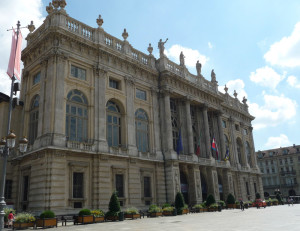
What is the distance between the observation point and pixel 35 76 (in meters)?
31.8

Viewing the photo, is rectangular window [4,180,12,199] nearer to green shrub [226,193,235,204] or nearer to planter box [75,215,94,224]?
planter box [75,215,94,224]

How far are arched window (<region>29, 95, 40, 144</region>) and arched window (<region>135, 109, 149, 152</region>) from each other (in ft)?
36.7

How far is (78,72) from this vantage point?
30297mm

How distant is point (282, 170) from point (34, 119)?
3466 inches

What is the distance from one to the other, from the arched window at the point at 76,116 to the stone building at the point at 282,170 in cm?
7937

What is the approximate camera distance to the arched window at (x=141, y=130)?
34.9m

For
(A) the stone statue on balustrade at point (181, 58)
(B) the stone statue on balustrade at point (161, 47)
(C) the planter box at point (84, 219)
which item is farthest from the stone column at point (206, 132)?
(C) the planter box at point (84, 219)

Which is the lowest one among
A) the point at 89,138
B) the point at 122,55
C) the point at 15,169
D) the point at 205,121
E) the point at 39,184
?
the point at 39,184

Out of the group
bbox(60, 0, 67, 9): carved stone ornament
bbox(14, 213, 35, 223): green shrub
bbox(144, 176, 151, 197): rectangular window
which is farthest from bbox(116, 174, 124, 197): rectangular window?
bbox(60, 0, 67, 9): carved stone ornament

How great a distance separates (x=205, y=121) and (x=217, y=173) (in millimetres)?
8314

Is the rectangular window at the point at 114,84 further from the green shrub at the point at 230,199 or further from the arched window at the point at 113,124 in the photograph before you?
the green shrub at the point at 230,199

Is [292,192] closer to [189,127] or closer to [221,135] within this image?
[221,135]

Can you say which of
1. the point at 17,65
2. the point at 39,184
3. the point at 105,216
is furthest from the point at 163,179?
the point at 17,65

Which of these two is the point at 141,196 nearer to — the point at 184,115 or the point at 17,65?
the point at 184,115
